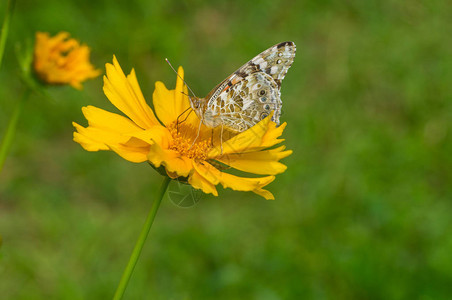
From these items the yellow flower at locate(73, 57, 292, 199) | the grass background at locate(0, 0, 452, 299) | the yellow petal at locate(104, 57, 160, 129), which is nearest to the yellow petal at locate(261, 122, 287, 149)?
the yellow flower at locate(73, 57, 292, 199)

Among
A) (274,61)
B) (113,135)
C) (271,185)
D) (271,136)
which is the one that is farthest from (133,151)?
(271,185)

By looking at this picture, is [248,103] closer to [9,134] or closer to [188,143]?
[188,143]

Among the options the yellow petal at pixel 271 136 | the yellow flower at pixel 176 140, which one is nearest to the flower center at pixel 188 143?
the yellow flower at pixel 176 140

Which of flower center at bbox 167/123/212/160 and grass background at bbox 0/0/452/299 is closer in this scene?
flower center at bbox 167/123/212/160

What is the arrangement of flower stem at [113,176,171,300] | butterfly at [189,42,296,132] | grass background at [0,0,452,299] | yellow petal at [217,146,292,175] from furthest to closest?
grass background at [0,0,452,299] → butterfly at [189,42,296,132] → yellow petal at [217,146,292,175] → flower stem at [113,176,171,300]

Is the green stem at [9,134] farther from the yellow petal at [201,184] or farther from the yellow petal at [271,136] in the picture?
the yellow petal at [271,136]

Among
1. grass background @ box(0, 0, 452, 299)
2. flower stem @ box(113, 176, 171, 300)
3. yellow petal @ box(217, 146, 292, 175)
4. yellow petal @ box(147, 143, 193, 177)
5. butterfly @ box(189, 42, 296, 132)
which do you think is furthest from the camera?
grass background @ box(0, 0, 452, 299)

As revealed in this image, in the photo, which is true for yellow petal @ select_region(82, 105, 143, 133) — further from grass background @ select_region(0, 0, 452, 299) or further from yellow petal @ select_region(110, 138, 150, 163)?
grass background @ select_region(0, 0, 452, 299)
